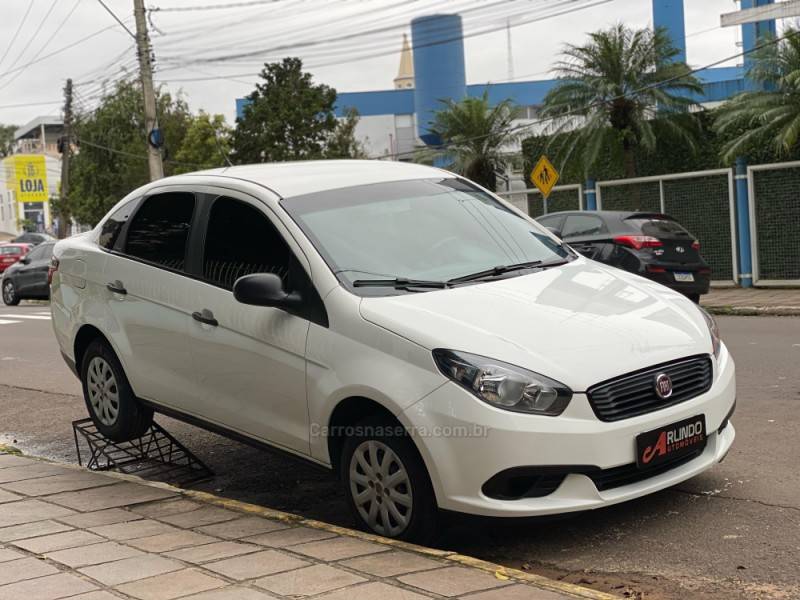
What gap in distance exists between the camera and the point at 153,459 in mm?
7262

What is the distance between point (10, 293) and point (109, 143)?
3490 centimetres

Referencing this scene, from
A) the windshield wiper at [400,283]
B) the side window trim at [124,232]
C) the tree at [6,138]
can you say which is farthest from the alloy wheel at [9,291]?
the tree at [6,138]

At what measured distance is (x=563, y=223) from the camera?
1636 cm

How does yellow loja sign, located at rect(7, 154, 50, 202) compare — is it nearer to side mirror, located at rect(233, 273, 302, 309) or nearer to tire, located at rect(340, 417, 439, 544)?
side mirror, located at rect(233, 273, 302, 309)

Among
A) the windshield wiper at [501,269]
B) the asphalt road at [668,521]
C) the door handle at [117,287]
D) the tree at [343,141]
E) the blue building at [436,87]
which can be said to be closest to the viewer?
the asphalt road at [668,521]

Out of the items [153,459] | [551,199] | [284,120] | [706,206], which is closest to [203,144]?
[284,120]

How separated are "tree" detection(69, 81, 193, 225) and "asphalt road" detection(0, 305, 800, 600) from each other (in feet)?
180

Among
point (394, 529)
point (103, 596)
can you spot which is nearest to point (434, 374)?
point (394, 529)

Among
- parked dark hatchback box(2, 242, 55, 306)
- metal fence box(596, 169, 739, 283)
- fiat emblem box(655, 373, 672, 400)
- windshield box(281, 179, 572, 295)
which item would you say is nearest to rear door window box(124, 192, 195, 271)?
windshield box(281, 179, 572, 295)

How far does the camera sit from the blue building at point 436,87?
39.3 meters

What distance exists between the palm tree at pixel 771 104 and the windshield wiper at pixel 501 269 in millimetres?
14258

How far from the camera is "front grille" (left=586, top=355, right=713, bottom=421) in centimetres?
449

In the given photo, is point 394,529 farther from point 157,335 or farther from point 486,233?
point 157,335

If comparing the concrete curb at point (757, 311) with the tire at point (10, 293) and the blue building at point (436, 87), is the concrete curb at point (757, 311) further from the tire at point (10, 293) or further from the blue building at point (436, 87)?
the tire at point (10, 293)
